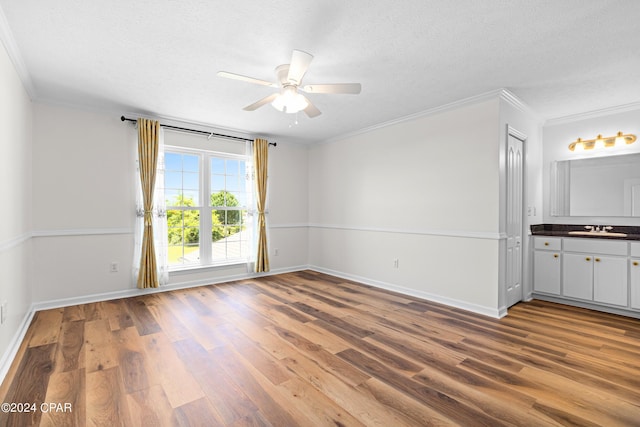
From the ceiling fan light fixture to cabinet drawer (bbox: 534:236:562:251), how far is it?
3.63m

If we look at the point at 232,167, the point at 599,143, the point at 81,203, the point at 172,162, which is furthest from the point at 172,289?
the point at 599,143

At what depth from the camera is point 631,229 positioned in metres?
3.84

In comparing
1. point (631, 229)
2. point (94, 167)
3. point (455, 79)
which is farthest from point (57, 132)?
point (631, 229)

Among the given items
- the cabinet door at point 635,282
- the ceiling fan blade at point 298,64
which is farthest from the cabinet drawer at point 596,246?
the ceiling fan blade at point 298,64

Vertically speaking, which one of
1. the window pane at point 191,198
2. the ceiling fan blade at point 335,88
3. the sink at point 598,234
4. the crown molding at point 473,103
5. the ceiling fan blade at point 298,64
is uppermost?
the crown molding at point 473,103

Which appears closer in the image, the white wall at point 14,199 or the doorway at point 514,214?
the white wall at point 14,199

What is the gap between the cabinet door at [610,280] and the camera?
11.6ft

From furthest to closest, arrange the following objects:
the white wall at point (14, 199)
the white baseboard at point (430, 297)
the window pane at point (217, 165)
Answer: the window pane at point (217, 165) → the white baseboard at point (430, 297) → the white wall at point (14, 199)

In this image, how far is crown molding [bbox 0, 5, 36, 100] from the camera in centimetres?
221

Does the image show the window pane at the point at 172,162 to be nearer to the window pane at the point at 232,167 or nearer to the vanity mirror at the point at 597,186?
the window pane at the point at 232,167

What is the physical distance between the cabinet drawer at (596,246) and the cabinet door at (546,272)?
0.19 meters

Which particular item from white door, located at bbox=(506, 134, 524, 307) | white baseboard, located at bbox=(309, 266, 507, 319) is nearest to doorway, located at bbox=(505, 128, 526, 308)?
white door, located at bbox=(506, 134, 524, 307)

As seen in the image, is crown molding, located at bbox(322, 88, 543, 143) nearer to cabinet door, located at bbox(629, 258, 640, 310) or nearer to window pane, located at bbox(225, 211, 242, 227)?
cabinet door, located at bbox(629, 258, 640, 310)

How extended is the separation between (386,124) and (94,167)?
4.09 metres
